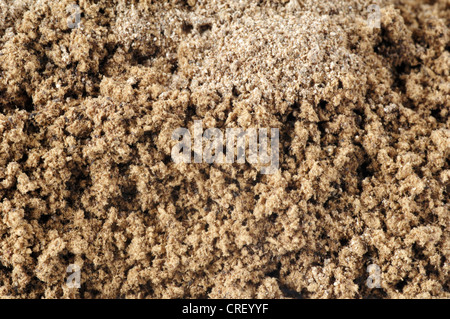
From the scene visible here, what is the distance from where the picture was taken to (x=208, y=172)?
1.52 meters

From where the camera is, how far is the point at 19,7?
166 cm

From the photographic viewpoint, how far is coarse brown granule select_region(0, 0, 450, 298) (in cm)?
147

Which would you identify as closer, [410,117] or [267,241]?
[267,241]

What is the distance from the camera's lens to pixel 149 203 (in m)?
1.53

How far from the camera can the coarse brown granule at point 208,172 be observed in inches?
57.7

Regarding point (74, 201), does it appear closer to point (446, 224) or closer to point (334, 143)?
point (334, 143)

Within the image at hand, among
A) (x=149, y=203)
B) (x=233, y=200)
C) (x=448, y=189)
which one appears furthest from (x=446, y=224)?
(x=149, y=203)

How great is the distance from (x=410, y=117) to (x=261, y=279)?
0.76 metres

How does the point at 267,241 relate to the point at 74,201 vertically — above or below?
below

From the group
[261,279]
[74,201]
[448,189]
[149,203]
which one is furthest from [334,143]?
[74,201]
